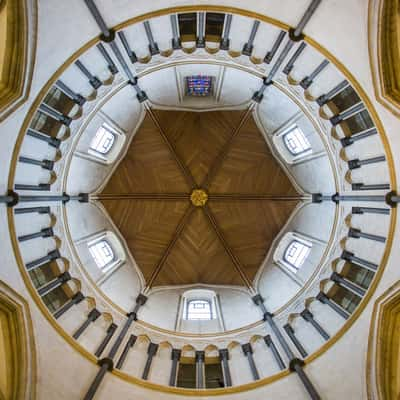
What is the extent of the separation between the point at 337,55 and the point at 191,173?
33.8 ft

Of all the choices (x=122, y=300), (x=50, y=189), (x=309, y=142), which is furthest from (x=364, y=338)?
(x=50, y=189)

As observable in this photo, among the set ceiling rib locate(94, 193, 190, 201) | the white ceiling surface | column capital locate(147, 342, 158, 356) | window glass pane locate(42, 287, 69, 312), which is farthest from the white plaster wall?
ceiling rib locate(94, 193, 190, 201)

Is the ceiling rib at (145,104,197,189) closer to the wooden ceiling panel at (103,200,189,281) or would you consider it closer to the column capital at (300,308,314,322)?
the wooden ceiling panel at (103,200,189,281)

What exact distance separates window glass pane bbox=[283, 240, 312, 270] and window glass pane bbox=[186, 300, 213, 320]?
3936 millimetres

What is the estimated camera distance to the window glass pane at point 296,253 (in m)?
14.4

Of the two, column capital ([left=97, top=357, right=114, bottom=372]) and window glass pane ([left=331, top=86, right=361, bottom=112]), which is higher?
window glass pane ([left=331, top=86, right=361, bottom=112])

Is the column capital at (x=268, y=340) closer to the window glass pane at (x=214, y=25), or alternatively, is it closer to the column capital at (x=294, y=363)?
the column capital at (x=294, y=363)

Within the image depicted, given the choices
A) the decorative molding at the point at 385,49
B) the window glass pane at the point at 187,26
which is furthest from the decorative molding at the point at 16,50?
the decorative molding at the point at 385,49

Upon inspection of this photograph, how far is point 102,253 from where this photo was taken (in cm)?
1523

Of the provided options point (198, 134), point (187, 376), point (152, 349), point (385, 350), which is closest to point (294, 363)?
point (385, 350)

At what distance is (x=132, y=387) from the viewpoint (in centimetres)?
1040

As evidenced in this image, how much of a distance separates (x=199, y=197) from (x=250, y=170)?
115 inches

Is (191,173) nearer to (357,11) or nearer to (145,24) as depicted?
(145,24)

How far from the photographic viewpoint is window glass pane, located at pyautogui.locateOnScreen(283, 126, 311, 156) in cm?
1451
